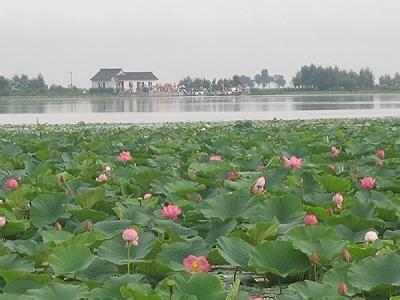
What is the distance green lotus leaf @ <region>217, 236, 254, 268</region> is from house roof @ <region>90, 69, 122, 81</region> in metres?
112

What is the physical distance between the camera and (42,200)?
299cm

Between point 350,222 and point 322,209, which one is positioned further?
point 322,209

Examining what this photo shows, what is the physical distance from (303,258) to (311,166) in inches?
89.6

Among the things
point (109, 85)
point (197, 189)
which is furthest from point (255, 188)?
point (109, 85)

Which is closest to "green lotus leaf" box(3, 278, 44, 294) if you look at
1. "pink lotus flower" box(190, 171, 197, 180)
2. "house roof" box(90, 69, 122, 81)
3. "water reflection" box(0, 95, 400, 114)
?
"pink lotus flower" box(190, 171, 197, 180)

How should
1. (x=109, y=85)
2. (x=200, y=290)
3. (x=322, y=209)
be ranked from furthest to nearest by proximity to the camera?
(x=109, y=85) → (x=322, y=209) → (x=200, y=290)

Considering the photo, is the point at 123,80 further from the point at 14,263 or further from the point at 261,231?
the point at 14,263

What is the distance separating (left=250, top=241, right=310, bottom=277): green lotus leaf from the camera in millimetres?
2080

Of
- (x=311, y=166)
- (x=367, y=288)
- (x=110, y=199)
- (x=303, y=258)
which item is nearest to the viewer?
(x=367, y=288)

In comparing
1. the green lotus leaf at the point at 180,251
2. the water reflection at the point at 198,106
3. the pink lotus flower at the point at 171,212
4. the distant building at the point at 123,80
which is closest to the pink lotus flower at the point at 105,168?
the pink lotus flower at the point at 171,212

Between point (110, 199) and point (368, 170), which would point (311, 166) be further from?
point (110, 199)

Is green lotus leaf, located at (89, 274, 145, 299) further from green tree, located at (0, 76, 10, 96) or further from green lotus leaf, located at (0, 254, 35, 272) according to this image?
green tree, located at (0, 76, 10, 96)

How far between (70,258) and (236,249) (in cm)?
52

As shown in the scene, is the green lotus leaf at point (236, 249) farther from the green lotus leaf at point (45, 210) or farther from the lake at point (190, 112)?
the lake at point (190, 112)
